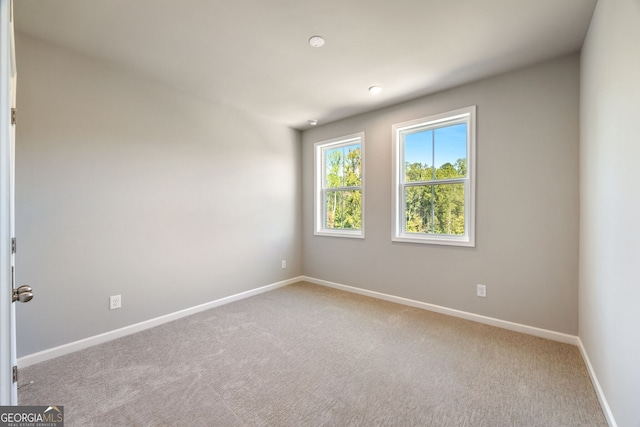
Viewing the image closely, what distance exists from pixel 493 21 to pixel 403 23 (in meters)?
0.63

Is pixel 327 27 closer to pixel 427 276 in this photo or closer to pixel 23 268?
pixel 427 276

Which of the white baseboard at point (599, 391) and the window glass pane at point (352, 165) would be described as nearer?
the white baseboard at point (599, 391)

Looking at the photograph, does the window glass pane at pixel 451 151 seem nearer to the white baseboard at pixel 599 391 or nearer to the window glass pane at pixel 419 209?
the window glass pane at pixel 419 209

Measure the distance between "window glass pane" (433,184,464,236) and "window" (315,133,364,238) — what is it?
3.23 ft

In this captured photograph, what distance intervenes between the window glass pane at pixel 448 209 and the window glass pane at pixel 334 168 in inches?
57.7

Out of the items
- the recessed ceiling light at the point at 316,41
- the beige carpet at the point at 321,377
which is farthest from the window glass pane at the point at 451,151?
the recessed ceiling light at the point at 316,41

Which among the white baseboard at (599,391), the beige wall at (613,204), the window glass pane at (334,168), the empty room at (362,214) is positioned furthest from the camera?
the window glass pane at (334,168)

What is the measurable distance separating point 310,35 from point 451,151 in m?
1.99

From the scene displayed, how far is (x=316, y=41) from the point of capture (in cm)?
218

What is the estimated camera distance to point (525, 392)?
1777 millimetres

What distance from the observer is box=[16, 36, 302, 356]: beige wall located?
2.16 meters

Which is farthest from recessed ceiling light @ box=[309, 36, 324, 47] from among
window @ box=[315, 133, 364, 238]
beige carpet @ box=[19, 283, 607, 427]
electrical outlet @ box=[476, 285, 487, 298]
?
electrical outlet @ box=[476, 285, 487, 298]

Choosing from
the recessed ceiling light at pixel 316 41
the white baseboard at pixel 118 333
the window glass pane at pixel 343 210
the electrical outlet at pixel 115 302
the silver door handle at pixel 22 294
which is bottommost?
the white baseboard at pixel 118 333

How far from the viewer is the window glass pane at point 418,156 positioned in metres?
3.29
